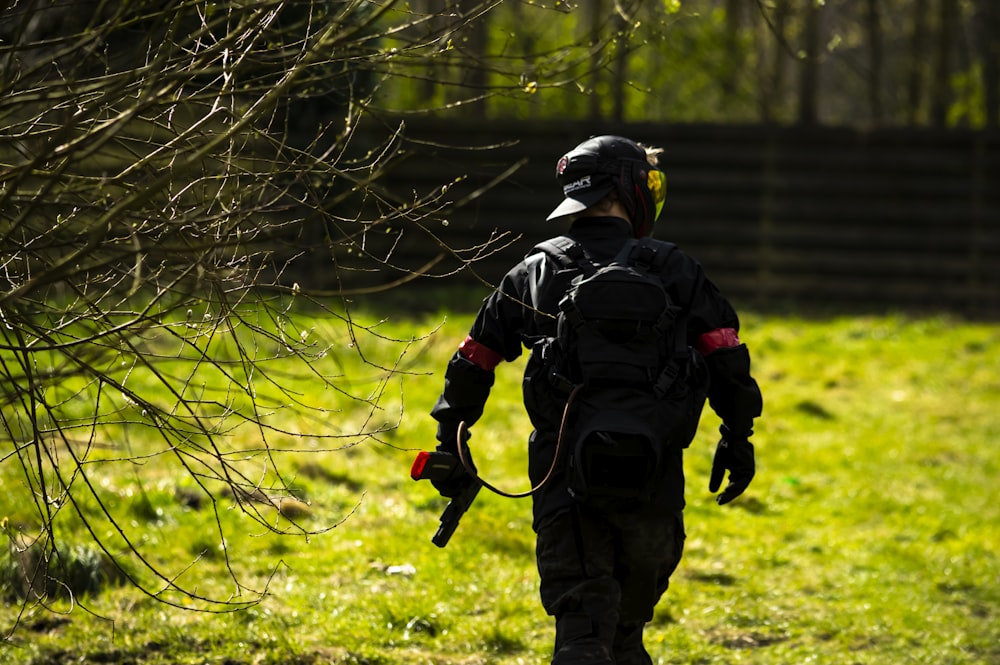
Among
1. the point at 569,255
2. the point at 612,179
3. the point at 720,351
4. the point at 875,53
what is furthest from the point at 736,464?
the point at 875,53

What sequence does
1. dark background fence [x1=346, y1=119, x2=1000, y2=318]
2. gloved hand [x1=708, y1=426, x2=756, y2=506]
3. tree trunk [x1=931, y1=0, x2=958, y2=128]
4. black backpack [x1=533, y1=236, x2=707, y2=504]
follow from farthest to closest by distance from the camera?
tree trunk [x1=931, y1=0, x2=958, y2=128] < dark background fence [x1=346, y1=119, x2=1000, y2=318] < gloved hand [x1=708, y1=426, x2=756, y2=506] < black backpack [x1=533, y1=236, x2=707, y2=504]

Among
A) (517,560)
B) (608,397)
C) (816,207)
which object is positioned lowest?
(517,560)

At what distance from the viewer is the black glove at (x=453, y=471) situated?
428cm

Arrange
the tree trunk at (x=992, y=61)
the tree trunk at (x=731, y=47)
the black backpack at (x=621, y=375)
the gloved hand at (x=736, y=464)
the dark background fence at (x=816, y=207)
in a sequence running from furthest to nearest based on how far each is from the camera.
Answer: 1. the tree trunk at (x=731, y=47)
2. the tree trunk at (x=992, y=61)
3. the dark background fence at (x=816, y=207)
4. the gloved hand at (x=736, y=464)
5. the black backpack at (x=621, y=375)

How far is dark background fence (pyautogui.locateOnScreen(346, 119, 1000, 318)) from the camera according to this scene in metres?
14.8

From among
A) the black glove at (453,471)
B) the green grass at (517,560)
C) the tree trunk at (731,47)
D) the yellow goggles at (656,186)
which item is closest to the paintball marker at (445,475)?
the black glove at (453,471)

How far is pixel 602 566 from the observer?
405 centimetres

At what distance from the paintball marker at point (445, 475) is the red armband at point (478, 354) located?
304 mm

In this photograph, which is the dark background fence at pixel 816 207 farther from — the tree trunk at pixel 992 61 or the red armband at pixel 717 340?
the red armband at pixel 717 340

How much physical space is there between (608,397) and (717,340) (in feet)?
1.32

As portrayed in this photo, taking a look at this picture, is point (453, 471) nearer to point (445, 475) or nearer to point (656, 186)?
point (445, 475)

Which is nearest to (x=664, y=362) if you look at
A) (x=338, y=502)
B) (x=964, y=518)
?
(x=338, y=502)

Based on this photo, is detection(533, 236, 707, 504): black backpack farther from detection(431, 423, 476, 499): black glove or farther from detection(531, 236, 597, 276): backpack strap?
detection(431, 423, 476, 499): black glove

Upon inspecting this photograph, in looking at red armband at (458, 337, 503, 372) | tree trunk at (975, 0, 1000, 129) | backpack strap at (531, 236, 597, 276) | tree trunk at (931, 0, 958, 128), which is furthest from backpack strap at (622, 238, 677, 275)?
tree trunk at (931, 0, 958, 128)
